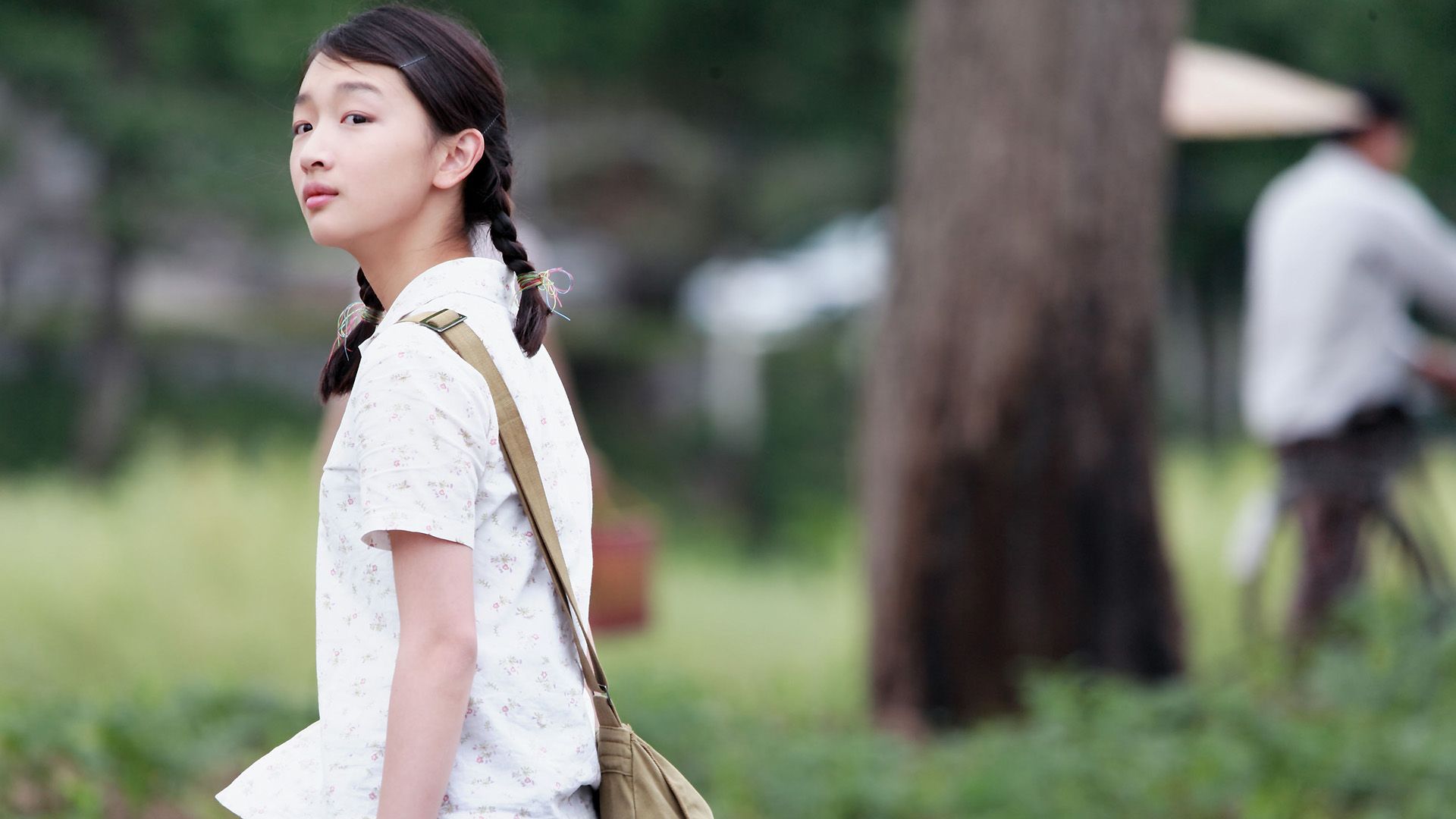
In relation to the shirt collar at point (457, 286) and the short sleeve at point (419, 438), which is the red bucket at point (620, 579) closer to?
the shirt collar at point (457, 286)

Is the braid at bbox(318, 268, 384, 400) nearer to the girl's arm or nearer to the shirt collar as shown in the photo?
the shirt collar

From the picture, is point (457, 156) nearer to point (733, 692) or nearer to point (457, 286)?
point (457, 286)

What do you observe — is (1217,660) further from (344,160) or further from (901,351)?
(344,160)

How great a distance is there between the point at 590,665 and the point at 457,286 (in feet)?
1.44

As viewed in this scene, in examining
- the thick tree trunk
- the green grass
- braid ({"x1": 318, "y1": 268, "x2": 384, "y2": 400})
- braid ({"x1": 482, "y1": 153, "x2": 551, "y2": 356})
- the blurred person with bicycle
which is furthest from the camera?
the blurred person with bicycle

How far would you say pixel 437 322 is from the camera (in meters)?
1.63

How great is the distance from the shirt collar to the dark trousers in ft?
16.6

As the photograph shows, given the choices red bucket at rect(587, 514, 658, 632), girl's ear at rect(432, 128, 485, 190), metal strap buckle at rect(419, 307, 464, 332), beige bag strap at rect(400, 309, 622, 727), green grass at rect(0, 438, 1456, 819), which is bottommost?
green grass at rect(0, 438, 1456, 819)

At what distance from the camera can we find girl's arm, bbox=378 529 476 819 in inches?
60.5

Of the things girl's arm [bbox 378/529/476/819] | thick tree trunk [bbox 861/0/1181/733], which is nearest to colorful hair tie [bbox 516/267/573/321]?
girl's arm [bbox 378/529/476/819]

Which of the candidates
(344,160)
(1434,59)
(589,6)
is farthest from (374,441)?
(589,6)

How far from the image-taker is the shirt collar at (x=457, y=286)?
169 centimetres

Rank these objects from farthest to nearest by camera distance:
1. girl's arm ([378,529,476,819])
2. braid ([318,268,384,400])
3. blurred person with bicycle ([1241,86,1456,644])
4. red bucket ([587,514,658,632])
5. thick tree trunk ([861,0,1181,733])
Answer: blurred person with bicycle ([1241,86,1456,644]) < thick tree trunk ([861,0,1181,733]) < red bucket ([587,514,658,632]) < braid ([318,268,384,400]) < girl's arm ([378,529,476,819])

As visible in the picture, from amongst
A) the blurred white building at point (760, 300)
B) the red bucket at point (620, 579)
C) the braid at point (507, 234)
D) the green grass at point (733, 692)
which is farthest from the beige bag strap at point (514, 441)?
the blurred white building at point (760, 300)
